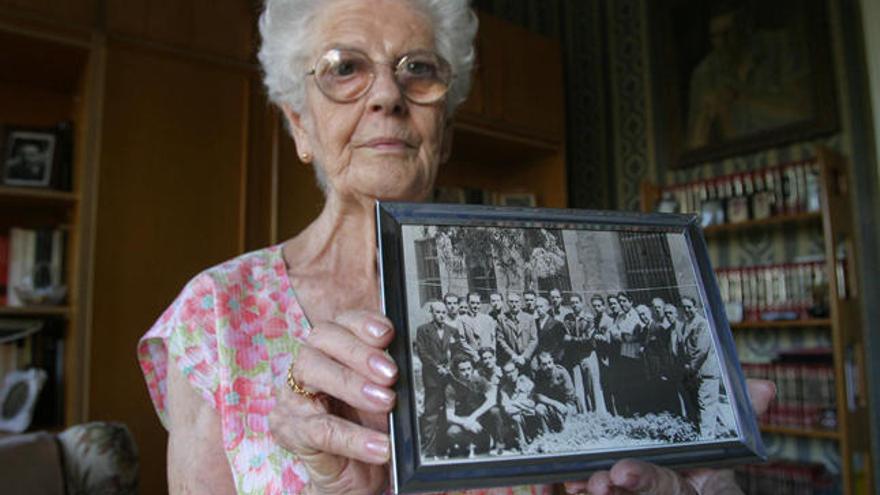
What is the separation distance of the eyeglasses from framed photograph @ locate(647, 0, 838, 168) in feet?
8.82

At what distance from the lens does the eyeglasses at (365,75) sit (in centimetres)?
76

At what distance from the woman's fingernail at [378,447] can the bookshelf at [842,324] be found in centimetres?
257

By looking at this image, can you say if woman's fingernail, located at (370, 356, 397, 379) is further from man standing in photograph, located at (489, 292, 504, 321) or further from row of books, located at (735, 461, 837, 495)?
row of books, located at (735, 461, 837, 495)

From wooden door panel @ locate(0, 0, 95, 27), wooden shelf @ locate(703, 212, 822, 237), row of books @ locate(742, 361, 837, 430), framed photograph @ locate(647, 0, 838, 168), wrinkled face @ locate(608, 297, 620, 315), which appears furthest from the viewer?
framed photograph @ locate(647, 0, 838, 168)

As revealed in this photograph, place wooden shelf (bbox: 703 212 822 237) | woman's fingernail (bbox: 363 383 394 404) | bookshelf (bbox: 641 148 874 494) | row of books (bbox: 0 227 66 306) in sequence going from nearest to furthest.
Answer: woman's fingernail (bbox: 363 383 394 404), row of books (bbox: 0 227 66 306), bookshelf (bbox: 641 148 874 494), wooden shelf (bbox: 703 212 822 237)

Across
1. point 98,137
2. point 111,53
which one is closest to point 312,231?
point 98,137

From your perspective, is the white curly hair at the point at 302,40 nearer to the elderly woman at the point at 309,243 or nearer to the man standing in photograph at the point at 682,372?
the elderly woman at the point at 309,243

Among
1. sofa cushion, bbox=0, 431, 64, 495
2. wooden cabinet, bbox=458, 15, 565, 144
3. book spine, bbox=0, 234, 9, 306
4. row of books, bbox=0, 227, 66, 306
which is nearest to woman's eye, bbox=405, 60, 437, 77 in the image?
sofa cushion, bbox=0, 431, 64, 495

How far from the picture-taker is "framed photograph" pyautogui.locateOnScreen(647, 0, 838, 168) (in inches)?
112

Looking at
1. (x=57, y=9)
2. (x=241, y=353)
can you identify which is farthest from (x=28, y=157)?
(x=241, y=353)

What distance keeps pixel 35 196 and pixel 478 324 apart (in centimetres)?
209

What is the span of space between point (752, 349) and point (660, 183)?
1032 millimetres

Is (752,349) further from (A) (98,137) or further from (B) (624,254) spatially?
(A) (98,137)

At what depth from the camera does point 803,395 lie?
2.65 meters
